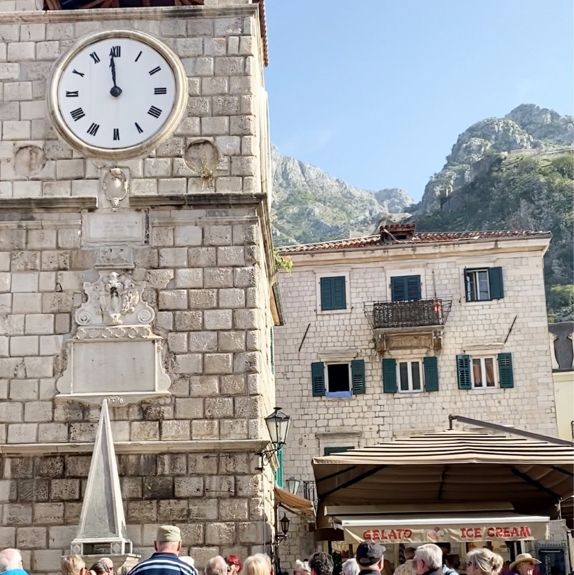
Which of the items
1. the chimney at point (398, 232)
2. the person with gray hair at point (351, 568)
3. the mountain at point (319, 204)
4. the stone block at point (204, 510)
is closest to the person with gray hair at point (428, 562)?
the person with gray hair at point (351, 568)

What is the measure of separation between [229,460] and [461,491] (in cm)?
274

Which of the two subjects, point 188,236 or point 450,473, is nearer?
point 450,473

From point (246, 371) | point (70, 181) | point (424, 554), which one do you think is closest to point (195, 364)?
point (246, 371)

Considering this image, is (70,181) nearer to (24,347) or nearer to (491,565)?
(24,347)

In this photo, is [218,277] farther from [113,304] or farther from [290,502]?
[290,502]

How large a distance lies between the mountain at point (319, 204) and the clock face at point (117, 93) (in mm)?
75303

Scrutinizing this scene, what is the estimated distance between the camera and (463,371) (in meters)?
26.8

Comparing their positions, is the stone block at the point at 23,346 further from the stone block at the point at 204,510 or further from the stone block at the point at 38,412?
the stone block at the point at 204,510

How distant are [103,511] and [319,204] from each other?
100 m

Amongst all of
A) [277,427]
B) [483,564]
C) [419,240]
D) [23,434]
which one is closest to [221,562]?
[483,564]

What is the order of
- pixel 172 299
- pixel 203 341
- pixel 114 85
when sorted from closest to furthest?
1. pixel 203 341
2. pixel 172 299
3. pixel 114 85

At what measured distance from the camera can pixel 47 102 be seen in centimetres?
1262

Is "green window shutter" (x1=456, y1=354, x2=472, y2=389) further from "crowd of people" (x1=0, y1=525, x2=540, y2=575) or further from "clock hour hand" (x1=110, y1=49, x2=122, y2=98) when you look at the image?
"crowd of people" (x1=0, y1=525, x2=540, y2=575)

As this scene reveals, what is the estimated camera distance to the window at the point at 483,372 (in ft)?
88.0
